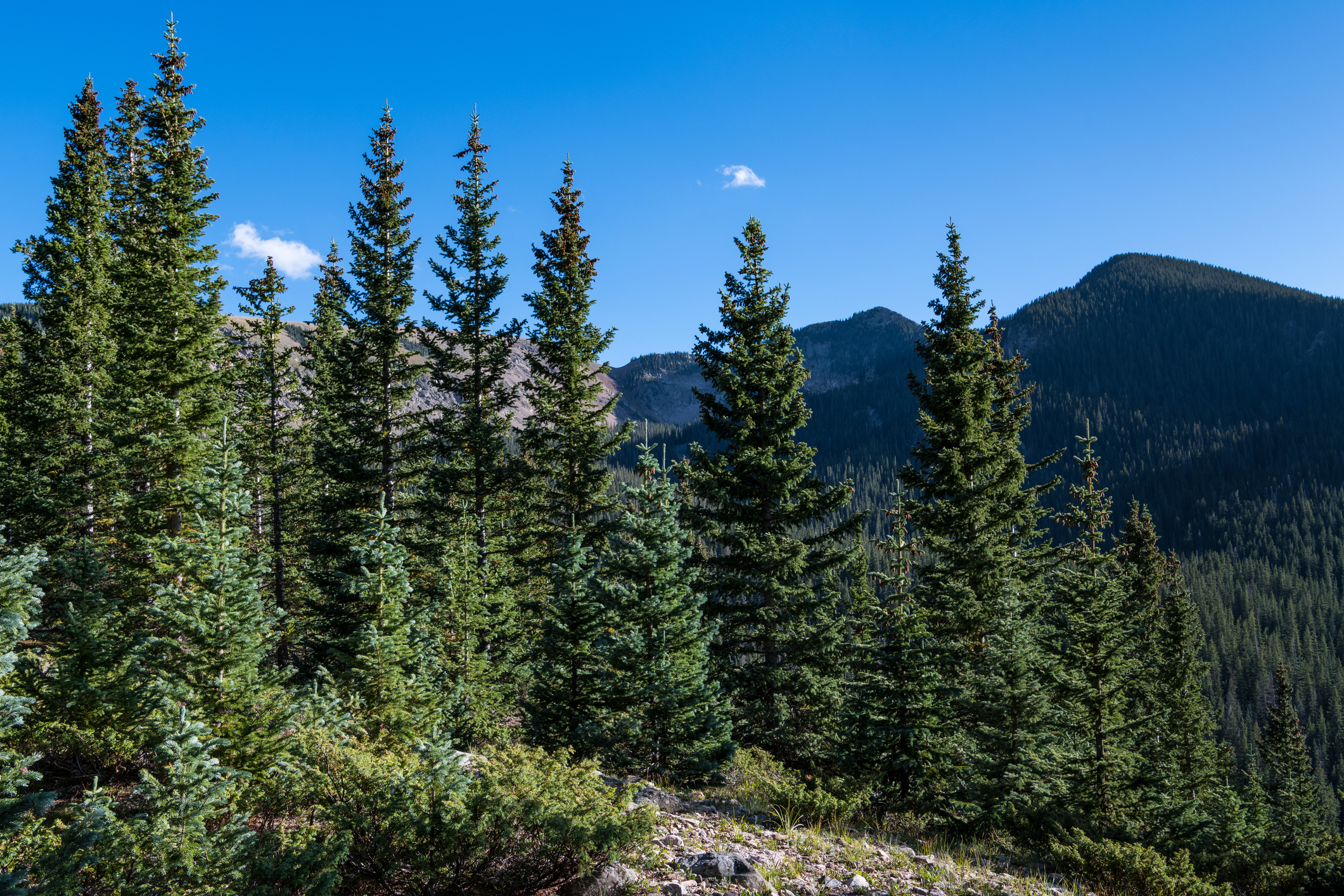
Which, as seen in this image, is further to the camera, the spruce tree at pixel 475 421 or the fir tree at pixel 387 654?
the spruce tree at pixel 475 421

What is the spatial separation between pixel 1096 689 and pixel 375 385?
22659mm

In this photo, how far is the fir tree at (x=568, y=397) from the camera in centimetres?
2105

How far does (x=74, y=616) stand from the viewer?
10117mm

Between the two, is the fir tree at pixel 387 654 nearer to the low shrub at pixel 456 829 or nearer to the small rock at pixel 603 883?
the low shrub at pixel 456 829

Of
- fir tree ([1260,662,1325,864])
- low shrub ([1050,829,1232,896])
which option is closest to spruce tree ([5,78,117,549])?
low shrub ([1050,829,1232,896])

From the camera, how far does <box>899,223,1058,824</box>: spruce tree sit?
1609cm

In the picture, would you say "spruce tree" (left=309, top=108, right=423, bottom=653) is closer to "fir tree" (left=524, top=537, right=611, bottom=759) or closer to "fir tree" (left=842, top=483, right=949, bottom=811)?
"fir tree" (left=524, top=537, right=611, bottom=759)

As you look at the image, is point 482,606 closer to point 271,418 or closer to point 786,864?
point 786,864

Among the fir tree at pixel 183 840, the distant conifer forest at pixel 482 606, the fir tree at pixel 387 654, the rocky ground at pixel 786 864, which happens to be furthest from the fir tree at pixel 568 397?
the fir tree at pixel 183 840

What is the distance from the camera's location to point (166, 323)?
18.1m

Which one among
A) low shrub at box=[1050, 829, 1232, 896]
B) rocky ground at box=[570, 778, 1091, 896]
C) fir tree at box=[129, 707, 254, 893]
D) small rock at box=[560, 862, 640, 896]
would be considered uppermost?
fir tree at box=[129, 707, 254, 893]

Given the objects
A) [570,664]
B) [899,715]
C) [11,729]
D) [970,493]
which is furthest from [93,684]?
[970,493]

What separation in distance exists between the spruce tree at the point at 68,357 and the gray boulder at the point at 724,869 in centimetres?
2599

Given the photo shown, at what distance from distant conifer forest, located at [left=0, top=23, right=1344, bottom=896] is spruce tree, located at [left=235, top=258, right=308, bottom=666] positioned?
0.24 metres
